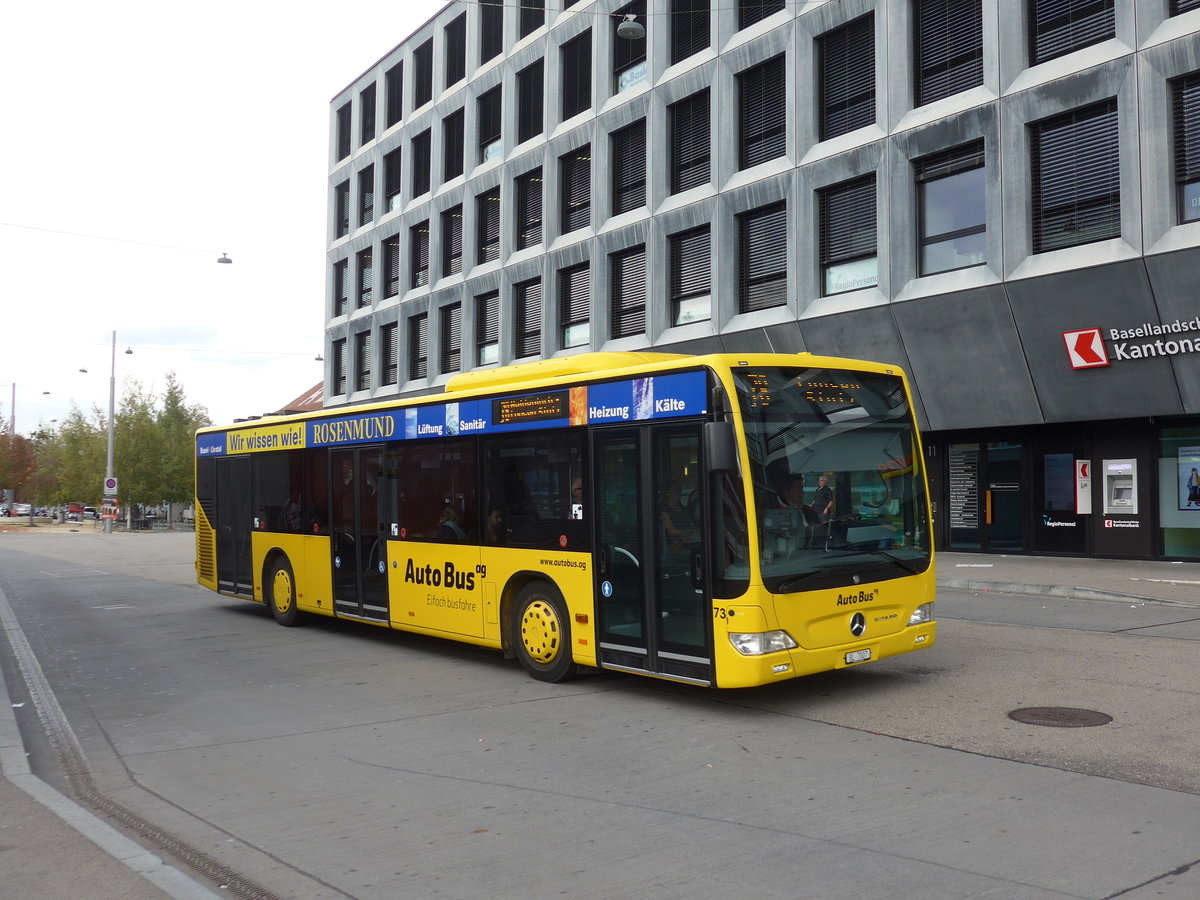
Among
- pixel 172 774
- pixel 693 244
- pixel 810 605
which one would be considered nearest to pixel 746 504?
pixel 810 605

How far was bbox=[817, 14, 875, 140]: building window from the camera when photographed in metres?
21.0

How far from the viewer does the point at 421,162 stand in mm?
36500

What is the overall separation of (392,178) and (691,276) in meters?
18.0

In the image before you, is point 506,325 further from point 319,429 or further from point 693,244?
point 319,429

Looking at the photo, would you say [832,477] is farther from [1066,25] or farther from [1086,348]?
[1066,25]

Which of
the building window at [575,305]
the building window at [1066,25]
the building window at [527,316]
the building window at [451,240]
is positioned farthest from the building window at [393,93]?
the building window at [1066,25]

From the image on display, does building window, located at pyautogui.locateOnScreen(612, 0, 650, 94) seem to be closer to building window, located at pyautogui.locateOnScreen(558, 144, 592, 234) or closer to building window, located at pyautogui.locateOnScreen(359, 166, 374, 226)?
building window, located at pyautogui.locateOnScreen(558, 144, 592, 234)

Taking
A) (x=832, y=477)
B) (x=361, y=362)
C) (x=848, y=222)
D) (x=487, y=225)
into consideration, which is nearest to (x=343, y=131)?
(x=361, y=362)

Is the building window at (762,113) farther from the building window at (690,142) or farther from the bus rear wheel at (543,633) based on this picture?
the bus rear wheel at (543,633)

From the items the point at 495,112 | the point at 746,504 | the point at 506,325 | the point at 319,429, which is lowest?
the point at 746,504

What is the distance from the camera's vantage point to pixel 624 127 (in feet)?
87.4

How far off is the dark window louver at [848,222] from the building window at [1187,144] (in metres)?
5.66

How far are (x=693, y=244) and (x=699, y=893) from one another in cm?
2161

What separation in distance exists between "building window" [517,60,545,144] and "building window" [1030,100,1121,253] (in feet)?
52.5
